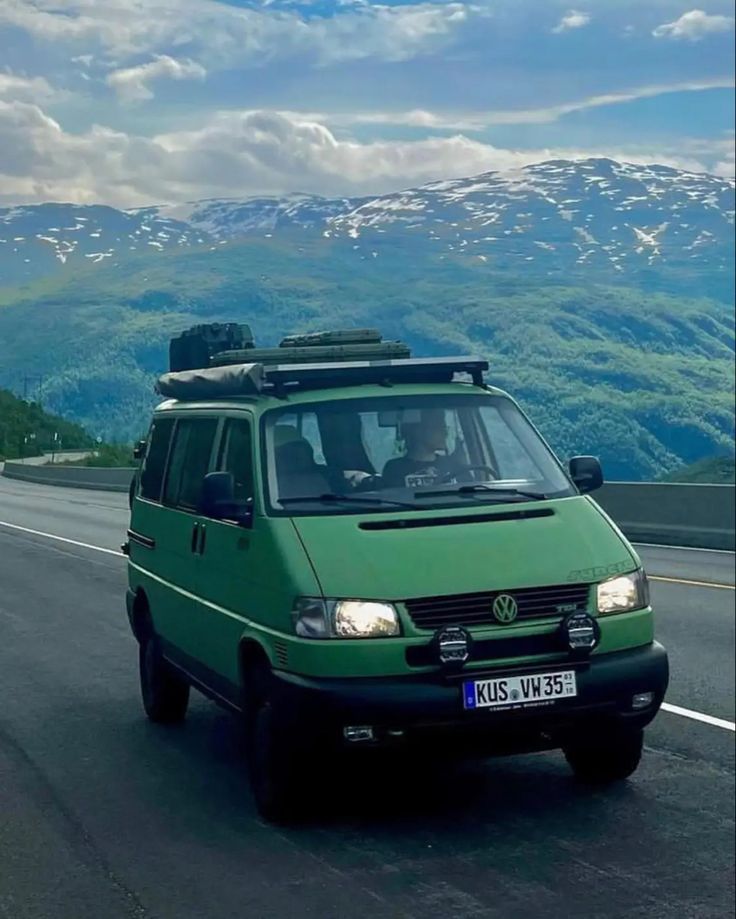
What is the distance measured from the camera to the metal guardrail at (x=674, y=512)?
20.3 meters

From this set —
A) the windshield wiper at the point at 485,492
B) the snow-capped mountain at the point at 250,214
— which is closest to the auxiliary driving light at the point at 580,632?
the windshield wiper at the point at 485,492

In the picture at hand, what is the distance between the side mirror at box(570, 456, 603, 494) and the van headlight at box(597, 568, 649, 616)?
332 mm

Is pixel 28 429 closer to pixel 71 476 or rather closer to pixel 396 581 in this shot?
pixel 71 476

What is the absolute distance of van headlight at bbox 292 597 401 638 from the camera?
17.5ft

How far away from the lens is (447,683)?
17.5 feet

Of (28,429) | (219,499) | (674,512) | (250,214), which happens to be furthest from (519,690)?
(674,512)

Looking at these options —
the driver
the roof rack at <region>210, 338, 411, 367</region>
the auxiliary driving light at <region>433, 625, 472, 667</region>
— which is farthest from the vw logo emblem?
the roof rack at <region>210, 338, 411, 367</region>

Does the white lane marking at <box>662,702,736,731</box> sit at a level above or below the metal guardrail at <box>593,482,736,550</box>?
above

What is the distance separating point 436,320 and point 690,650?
8.53 m

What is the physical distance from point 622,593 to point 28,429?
2495 mm

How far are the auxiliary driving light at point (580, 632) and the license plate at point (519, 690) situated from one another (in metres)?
0.09

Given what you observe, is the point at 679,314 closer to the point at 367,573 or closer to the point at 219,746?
the point at 367,573

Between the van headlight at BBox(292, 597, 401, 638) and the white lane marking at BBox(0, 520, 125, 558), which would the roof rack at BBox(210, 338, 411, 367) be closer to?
the white lane marking at BBox(0, 520, 125, 558)

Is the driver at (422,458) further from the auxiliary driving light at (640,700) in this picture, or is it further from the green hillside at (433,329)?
the auxiliary driving light at (640,700)
